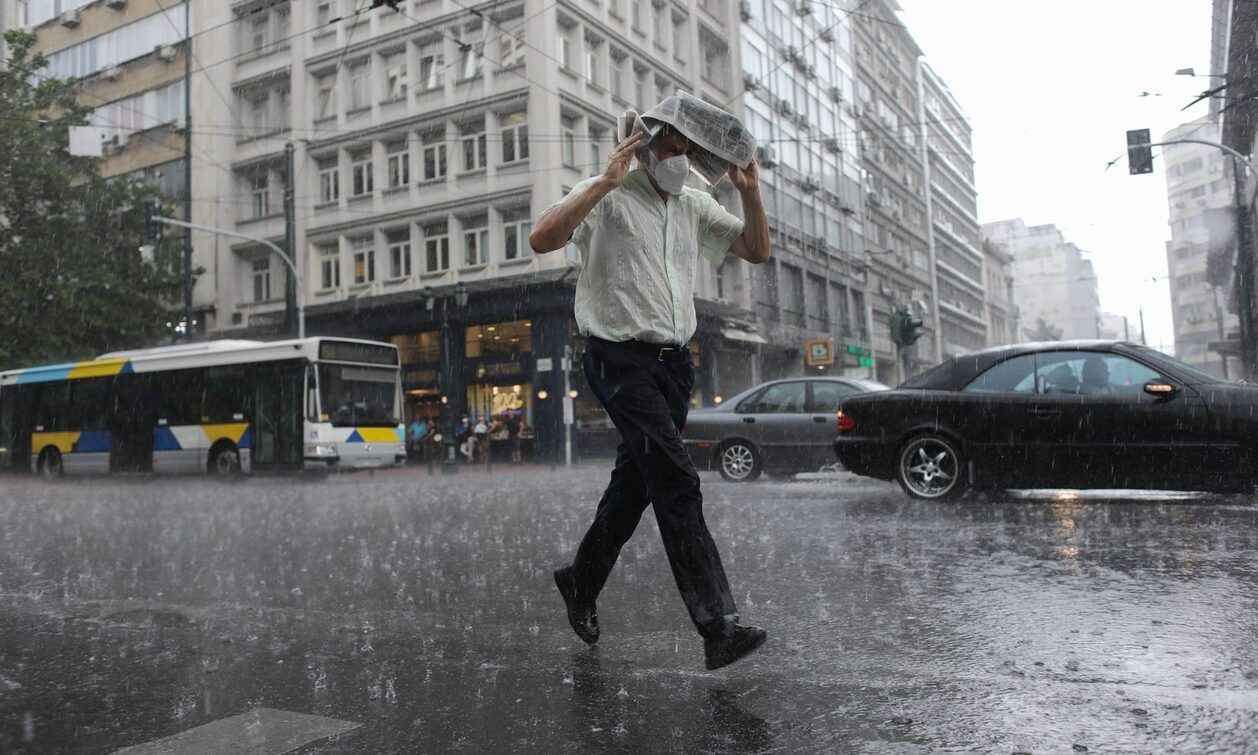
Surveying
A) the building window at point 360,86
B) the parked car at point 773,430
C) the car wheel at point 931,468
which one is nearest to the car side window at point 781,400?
the parked car at point 773,430

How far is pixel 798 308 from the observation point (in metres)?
40.8

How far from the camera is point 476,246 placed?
29297mm

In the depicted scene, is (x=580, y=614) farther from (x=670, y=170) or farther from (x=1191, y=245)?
(x=1191, y=245)

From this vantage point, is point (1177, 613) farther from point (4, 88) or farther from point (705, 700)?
point (4, 88)

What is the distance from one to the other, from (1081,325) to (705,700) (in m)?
136

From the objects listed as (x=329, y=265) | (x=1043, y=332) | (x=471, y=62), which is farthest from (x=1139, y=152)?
(x=1043, y=332)

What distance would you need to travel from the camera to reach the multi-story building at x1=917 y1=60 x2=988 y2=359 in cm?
6894

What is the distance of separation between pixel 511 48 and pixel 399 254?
7674mm

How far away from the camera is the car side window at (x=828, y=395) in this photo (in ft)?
41.2

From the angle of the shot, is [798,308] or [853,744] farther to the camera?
[798,308]

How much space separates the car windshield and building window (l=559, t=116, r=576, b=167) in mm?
21928

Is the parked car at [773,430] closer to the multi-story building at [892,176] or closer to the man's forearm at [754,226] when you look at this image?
the man's forearm at [754,226]

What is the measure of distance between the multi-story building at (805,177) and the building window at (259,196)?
17.9 meters

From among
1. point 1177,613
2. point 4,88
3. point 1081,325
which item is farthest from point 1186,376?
point 1081,325
